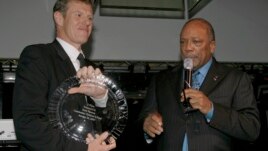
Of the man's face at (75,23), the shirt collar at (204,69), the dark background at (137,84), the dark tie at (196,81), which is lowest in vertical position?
the dark background at (137,84)

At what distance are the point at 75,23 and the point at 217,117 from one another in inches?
36.8

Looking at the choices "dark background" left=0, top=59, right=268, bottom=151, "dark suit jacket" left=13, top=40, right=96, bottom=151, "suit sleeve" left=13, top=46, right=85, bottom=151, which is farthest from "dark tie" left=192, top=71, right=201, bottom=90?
"dark background" left=0, top=59, right=268, bottom=151

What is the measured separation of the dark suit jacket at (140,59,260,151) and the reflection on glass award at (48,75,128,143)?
626 millimetres

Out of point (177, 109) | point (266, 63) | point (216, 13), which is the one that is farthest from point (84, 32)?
point (266, 63)

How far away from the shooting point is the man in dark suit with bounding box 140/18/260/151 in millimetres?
2090

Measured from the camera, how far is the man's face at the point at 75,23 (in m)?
2.02

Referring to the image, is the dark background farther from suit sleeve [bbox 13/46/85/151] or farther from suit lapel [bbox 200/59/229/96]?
suit sleeve [bbox 13/46/85/151]

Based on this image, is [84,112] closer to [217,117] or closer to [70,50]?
[70,50]

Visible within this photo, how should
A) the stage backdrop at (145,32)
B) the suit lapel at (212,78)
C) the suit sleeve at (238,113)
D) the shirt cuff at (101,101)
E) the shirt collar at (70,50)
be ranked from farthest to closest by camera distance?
the stage backdrop at (145,32), the suit lapel at (212,78), the suit sleeve at (238,113), the shirt collar at (70,50), the shirt cuff at (101,101)

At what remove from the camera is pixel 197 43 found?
7.97 feet

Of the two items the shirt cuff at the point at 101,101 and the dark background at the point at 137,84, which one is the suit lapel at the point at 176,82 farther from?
the dark background at the point at 137,84

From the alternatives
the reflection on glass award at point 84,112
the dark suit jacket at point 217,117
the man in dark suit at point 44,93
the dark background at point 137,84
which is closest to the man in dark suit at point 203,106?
the dark suit jacket at point 217,117

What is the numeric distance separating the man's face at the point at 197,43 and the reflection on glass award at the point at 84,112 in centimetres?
82

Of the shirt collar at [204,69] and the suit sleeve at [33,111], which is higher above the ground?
the shirt collar at [204,69]
